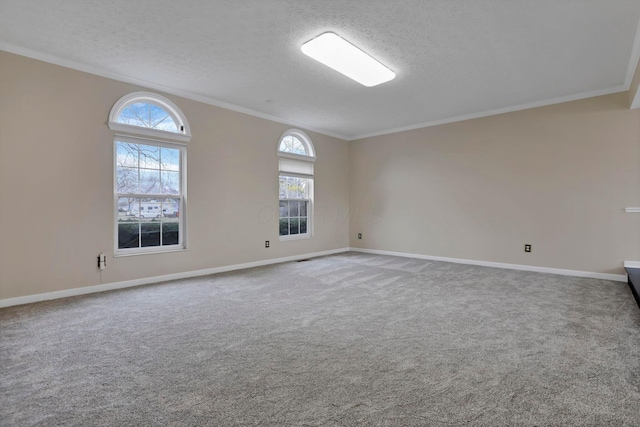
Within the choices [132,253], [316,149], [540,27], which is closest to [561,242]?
[540,27]

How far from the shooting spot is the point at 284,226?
576cm

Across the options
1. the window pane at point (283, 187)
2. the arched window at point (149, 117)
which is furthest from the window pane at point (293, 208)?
the arched window at point (149, 117)

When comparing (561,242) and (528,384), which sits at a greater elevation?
(561,242)

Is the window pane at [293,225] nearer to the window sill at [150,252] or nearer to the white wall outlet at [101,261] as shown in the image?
the window sill at [150,252]

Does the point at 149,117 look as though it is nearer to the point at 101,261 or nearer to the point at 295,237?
the point at 101,261

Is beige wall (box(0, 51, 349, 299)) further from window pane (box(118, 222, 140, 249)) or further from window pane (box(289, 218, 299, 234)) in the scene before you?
window pane (box(289, 218, 299, 234))

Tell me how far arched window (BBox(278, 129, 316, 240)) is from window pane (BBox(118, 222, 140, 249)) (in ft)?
7.70

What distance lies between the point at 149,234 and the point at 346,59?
3.29m

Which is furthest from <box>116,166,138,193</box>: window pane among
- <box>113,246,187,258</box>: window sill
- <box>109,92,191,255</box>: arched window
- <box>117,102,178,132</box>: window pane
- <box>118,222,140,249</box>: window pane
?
<box>113,246,187,258</box>: window sill

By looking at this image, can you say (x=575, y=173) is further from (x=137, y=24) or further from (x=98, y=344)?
(x=98, y=344)

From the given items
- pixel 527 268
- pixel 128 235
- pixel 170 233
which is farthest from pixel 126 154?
pixel 527 268

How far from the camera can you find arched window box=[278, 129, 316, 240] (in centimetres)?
569

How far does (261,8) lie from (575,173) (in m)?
4.67

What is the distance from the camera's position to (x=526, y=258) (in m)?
4.76
